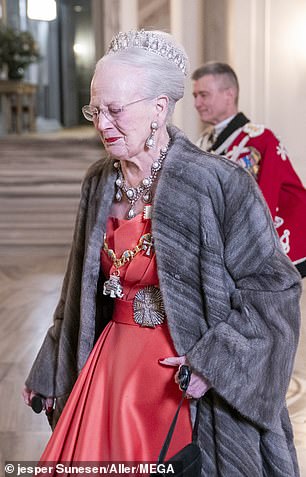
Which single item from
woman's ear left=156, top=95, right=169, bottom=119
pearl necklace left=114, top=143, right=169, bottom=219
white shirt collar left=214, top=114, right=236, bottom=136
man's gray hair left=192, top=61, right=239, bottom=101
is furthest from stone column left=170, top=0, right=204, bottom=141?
woman's ear left=156, top=95, right=169, bottom=119

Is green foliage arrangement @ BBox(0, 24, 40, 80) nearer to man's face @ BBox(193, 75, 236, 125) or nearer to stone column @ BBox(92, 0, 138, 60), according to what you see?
stone column @ BBox(92, 0, 138, 60)

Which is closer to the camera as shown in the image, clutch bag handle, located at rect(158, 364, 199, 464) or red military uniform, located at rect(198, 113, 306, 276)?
clutch bag handle, located at rect(158, 364, 199, 464)

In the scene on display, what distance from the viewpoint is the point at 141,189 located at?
212 cm

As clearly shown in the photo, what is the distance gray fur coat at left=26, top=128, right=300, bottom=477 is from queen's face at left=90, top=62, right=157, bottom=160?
10 cm

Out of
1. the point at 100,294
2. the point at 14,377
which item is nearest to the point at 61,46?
the point at 14,377

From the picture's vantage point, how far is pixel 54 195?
1003cm

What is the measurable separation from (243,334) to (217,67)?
3.03m

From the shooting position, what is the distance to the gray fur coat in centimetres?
194

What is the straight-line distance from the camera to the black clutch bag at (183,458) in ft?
5.91

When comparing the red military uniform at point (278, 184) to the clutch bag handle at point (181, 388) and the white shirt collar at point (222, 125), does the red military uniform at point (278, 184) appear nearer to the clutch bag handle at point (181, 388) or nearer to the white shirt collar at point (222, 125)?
the white shirt collar at point (222, 125)

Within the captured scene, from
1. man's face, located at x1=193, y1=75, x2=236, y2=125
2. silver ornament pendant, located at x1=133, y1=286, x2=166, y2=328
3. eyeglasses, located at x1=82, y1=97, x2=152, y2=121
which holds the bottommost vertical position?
silver ornament pendant, located at x1=133, y1=286, x2=166, y2=328

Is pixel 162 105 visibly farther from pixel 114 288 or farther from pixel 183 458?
pixel 183 458

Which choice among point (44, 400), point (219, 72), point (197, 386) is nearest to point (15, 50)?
point (219, 72)

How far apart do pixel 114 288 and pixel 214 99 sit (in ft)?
9.19
